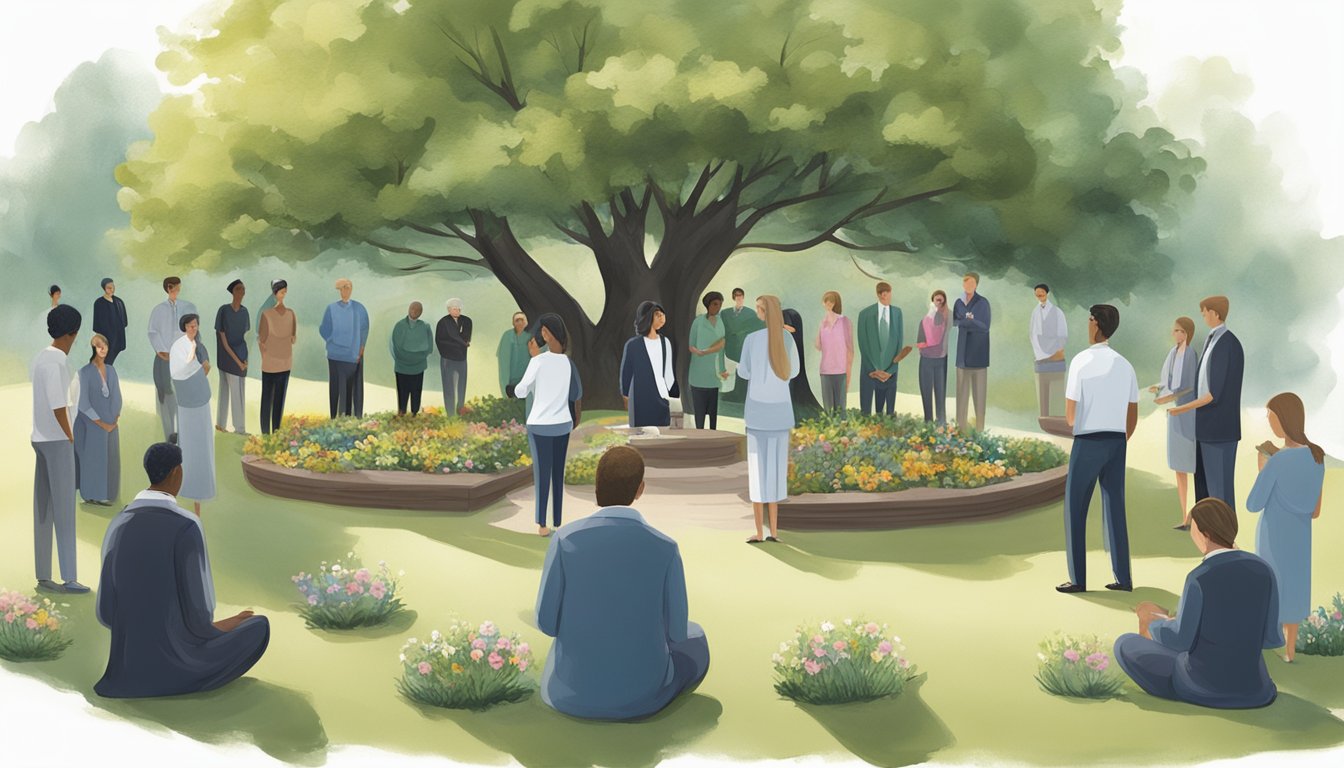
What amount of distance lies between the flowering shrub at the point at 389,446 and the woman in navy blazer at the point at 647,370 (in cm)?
136

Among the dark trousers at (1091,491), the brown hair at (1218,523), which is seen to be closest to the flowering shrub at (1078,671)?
the brown hair at (1218,523)

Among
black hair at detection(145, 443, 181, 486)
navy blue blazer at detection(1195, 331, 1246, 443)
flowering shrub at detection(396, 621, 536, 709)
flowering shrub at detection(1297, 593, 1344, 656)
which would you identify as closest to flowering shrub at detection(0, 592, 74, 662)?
black hair at detection(145, 443, 181, 486)

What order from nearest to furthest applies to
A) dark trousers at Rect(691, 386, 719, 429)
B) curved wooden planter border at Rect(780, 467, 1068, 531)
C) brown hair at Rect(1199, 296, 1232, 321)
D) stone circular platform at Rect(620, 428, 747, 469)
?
brown hair at Rect(1199, 296, 1232, 321) → curved wooden planter border at Rect(780, 467, 1068, 531) → stone circular platform at Rect(620, 428, 747, 469) → dark trousers at Rect(691, 386, 719, 429)

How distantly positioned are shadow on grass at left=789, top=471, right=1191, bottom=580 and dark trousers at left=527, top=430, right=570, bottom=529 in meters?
2.08

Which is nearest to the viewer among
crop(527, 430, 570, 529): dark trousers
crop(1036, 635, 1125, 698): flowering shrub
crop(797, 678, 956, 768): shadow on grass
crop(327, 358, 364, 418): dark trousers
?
crop(797, 678, 956, 768): shadow on grass

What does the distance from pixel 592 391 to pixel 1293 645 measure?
1286cm

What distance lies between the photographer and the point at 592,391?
20.3 metres

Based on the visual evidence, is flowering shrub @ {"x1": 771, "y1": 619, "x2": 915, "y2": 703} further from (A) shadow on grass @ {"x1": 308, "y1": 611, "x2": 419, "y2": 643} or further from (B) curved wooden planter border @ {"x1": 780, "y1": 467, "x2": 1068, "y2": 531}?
(B) curved wooden planter border @ {"x1": 780, "y1": 467, "x2": 1068, "y2": 531}

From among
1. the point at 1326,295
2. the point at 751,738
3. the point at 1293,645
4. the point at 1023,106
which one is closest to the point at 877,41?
the point at 1023,106

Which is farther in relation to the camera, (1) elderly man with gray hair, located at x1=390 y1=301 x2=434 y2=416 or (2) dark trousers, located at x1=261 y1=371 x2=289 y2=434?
(1) elderly man with gray hair, located at x1=390 y1=301 x2=434 y2=416

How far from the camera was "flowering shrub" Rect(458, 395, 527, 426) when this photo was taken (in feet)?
58.7

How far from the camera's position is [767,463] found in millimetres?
11305

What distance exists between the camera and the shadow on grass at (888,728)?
23.8ft

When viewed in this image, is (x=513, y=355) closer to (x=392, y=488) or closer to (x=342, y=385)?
(x=342, y=385)
